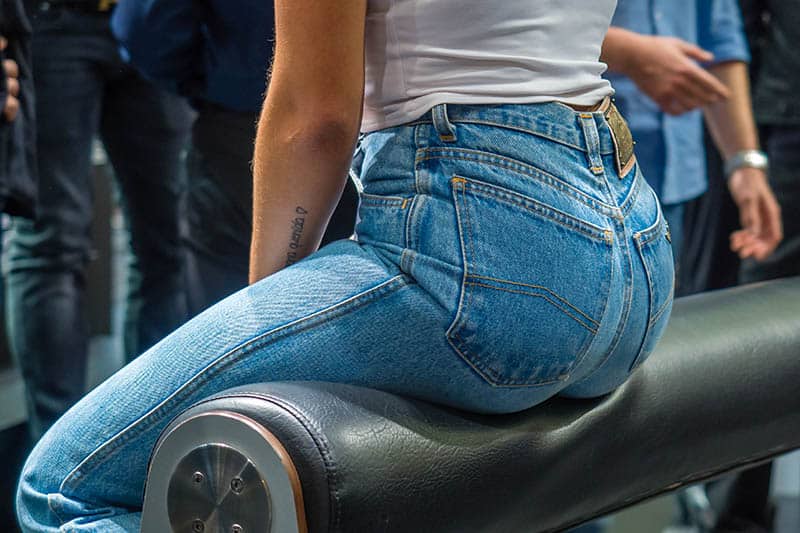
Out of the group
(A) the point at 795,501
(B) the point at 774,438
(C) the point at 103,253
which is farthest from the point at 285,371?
(C) the point at 103,253

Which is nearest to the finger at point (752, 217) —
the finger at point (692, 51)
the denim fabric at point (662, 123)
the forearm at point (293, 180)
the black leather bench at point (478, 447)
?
the denim fabric at point (662, 123)

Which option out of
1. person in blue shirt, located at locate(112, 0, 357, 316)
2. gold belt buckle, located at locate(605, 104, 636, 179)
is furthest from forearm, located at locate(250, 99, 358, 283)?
person in blue shirt, located at locate(112, 0, 357, 316)

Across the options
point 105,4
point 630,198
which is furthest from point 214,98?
point 630,198

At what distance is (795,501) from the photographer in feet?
7.53

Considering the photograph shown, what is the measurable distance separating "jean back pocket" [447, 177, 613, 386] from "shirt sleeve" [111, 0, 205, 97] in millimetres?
718

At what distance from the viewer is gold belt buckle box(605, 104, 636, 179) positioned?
96 centimetres

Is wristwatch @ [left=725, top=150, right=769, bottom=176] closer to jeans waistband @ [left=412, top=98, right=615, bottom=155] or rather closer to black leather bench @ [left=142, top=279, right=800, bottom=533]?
black leather bench @ [left=142, top=279, right=800, bottom=533]

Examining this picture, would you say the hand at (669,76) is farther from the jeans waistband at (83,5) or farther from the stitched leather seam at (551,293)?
the jeans waistband at (83,5)

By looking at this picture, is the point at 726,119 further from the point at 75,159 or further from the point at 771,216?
the point at 75,159

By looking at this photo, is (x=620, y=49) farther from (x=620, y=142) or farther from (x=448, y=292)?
(x=448, y=292)

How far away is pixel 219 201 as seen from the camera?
1.60 m

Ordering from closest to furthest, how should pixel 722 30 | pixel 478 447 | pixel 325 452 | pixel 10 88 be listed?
pixel 325 452 < pixel 478 447 < pixel 10 88 < pixel 722 30

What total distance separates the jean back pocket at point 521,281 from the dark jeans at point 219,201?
2.37ft

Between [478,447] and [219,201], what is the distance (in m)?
0.78
